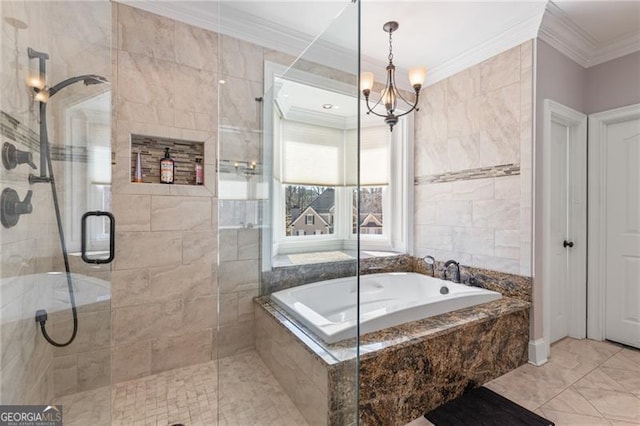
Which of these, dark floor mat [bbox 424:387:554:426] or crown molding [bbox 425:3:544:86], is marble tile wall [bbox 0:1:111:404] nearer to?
dark floor mat [bbox 424:387:554:426]

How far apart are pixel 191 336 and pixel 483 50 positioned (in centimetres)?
351

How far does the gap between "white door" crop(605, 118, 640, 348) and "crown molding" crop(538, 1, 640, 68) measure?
0.64m

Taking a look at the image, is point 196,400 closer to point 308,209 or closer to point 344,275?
point 344,275

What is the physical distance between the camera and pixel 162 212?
2.13 m

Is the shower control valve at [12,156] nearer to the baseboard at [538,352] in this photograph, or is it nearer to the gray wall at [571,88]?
the gray wall at [571,88]

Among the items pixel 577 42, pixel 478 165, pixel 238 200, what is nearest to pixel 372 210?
pixel 478 165

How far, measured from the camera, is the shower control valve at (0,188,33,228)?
103cm

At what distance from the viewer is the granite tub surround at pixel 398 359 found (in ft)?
4.84

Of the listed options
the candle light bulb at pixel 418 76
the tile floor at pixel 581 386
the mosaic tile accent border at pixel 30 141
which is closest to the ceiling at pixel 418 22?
the candle light bulb at pixel 418 76

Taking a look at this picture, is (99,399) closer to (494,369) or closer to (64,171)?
(64,171)

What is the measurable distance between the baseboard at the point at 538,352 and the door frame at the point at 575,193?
3cm

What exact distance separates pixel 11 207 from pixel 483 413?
252 cm

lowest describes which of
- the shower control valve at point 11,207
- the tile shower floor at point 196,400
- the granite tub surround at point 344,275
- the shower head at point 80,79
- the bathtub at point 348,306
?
the tile shower floor at point 196,400

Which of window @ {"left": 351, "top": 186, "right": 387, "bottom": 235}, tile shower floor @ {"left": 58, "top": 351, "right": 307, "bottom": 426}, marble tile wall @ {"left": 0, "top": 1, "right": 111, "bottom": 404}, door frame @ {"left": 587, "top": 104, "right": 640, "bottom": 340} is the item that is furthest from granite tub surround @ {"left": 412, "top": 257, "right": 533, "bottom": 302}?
marble tile wall @ {"left": 0, "top": 1, "right": 111, "bottom": 404}
